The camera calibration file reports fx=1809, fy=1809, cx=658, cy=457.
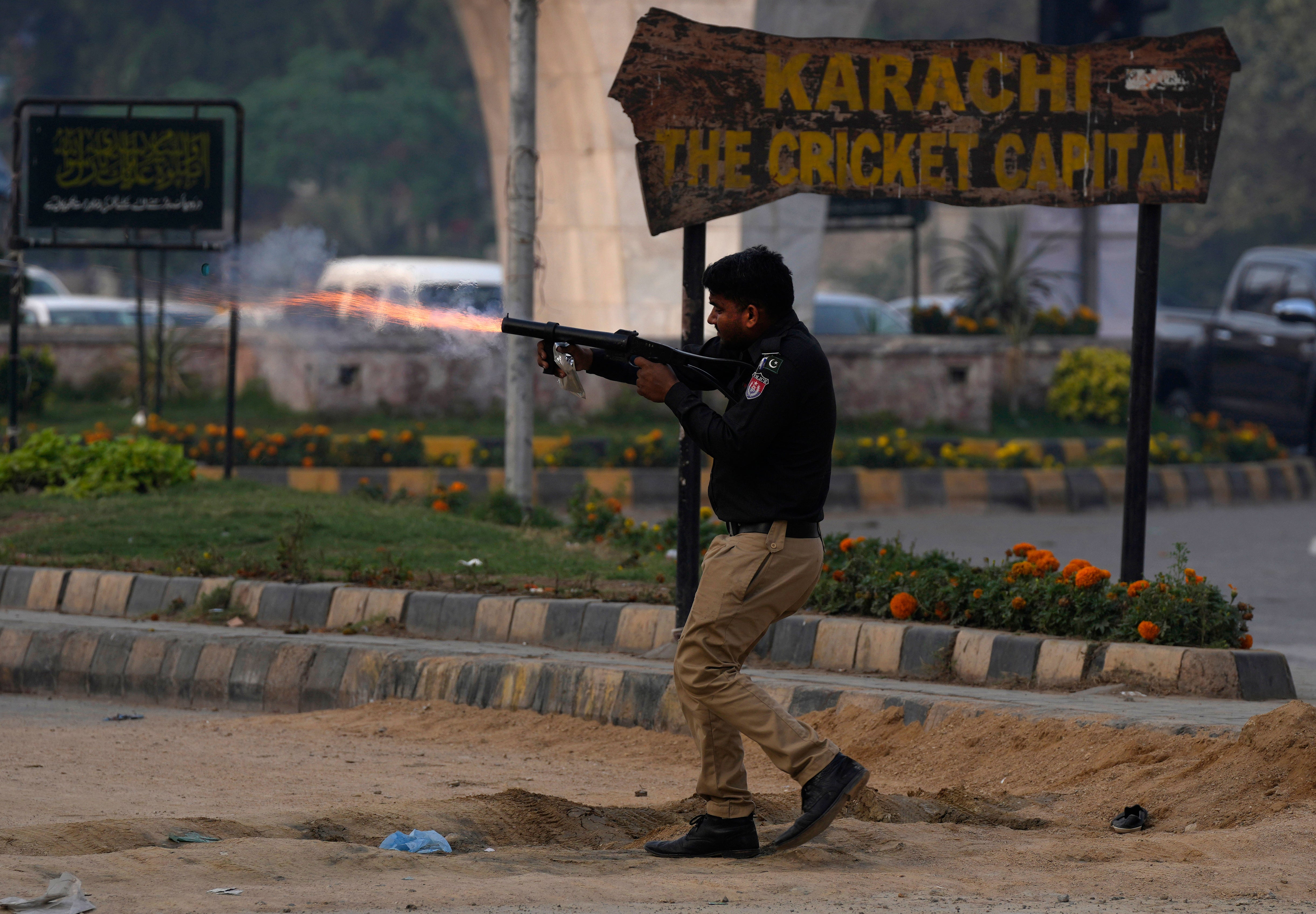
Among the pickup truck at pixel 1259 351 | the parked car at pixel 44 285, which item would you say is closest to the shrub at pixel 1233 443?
the pickup truck at pixel 1259 351

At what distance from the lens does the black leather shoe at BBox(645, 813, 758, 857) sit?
16.1ft

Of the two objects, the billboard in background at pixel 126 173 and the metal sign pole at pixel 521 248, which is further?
the billboard in background at pixel 126 173

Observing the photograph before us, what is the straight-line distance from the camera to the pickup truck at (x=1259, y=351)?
63.0 ft

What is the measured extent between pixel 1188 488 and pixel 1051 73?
9.57 meters

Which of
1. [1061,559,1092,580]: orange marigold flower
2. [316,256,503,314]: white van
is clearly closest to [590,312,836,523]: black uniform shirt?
[1061,559,1092,580]: orange marigold flower

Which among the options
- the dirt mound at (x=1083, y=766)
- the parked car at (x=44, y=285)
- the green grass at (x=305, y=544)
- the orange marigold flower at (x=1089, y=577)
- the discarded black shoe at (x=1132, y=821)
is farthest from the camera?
the parked car at (x=44, y=285)

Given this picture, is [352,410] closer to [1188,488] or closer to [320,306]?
[320,306]

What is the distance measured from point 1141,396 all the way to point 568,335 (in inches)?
142

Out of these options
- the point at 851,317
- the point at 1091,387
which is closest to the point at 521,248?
the point at 1091,387


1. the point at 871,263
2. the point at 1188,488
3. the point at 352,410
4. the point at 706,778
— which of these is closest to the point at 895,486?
the point at 1188,488

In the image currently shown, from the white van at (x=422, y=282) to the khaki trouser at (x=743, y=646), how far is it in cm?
415

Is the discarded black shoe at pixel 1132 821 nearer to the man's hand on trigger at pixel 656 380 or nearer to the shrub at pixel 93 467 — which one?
the man's hand on trigger at pixel 656 380

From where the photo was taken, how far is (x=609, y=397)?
55.8ft

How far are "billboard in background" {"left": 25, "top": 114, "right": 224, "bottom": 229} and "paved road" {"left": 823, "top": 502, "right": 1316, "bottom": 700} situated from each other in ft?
17.2
